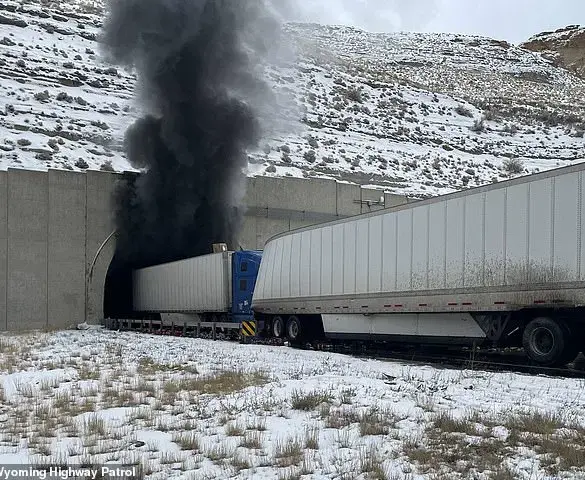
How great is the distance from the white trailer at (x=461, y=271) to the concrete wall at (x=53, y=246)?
1489 cm

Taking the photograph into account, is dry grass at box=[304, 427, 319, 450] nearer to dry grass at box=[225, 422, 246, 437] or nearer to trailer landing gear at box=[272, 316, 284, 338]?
dry grass at box=[225, 422, 246, 437]

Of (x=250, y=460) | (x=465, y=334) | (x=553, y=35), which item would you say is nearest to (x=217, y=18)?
(x=465, y=334)

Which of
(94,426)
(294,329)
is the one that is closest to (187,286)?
(294,329)

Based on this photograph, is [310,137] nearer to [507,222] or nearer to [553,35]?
[507,222]

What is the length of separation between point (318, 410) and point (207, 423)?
130 centimetres

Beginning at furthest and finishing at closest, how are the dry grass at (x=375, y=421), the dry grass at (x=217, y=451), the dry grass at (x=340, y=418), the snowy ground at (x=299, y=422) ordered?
the dry grass at (x=340, y=418)
the dry grass at (x=375, y=421)
the dry grass at (x=217, y=451)
the snowy ground at (x=299, y=422)

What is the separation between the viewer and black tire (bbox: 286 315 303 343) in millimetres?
20672

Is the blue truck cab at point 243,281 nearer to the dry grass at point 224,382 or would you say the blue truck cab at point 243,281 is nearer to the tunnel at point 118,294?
the dry grass at point 224,382

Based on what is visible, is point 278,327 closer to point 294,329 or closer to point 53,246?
point 294,329

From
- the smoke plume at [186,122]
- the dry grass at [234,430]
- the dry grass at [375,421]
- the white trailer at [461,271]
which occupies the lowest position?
the dry grass at [234,430]

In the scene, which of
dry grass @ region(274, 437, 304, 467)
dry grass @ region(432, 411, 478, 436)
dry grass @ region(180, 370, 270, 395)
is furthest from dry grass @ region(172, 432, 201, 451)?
dry grass @ region(180, 370, 270, 395)

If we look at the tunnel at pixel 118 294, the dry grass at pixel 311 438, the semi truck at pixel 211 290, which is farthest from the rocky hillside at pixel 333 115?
the dry grass at pixel 311 438

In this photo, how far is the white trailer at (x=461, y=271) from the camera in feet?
41.2

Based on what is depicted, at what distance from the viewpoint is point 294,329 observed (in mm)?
20891
